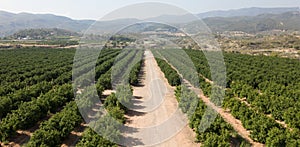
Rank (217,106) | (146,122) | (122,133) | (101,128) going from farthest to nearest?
1. (217,106)
2. (146,122)
3. (122,133)
4. (101,128)

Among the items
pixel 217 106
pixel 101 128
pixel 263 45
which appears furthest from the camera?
pixel 263 45

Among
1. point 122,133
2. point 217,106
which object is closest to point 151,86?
point 217,106

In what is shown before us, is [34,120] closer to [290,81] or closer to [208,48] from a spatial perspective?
[290,81]

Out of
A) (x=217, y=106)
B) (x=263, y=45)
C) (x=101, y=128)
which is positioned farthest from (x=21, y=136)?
(x=263, y=45)

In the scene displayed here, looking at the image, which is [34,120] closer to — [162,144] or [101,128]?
[101,128]

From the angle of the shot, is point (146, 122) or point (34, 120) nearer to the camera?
point (34, 120)

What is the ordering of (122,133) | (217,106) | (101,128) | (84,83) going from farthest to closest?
(84,83)
(217,106)
(122,133)
(101,128)
